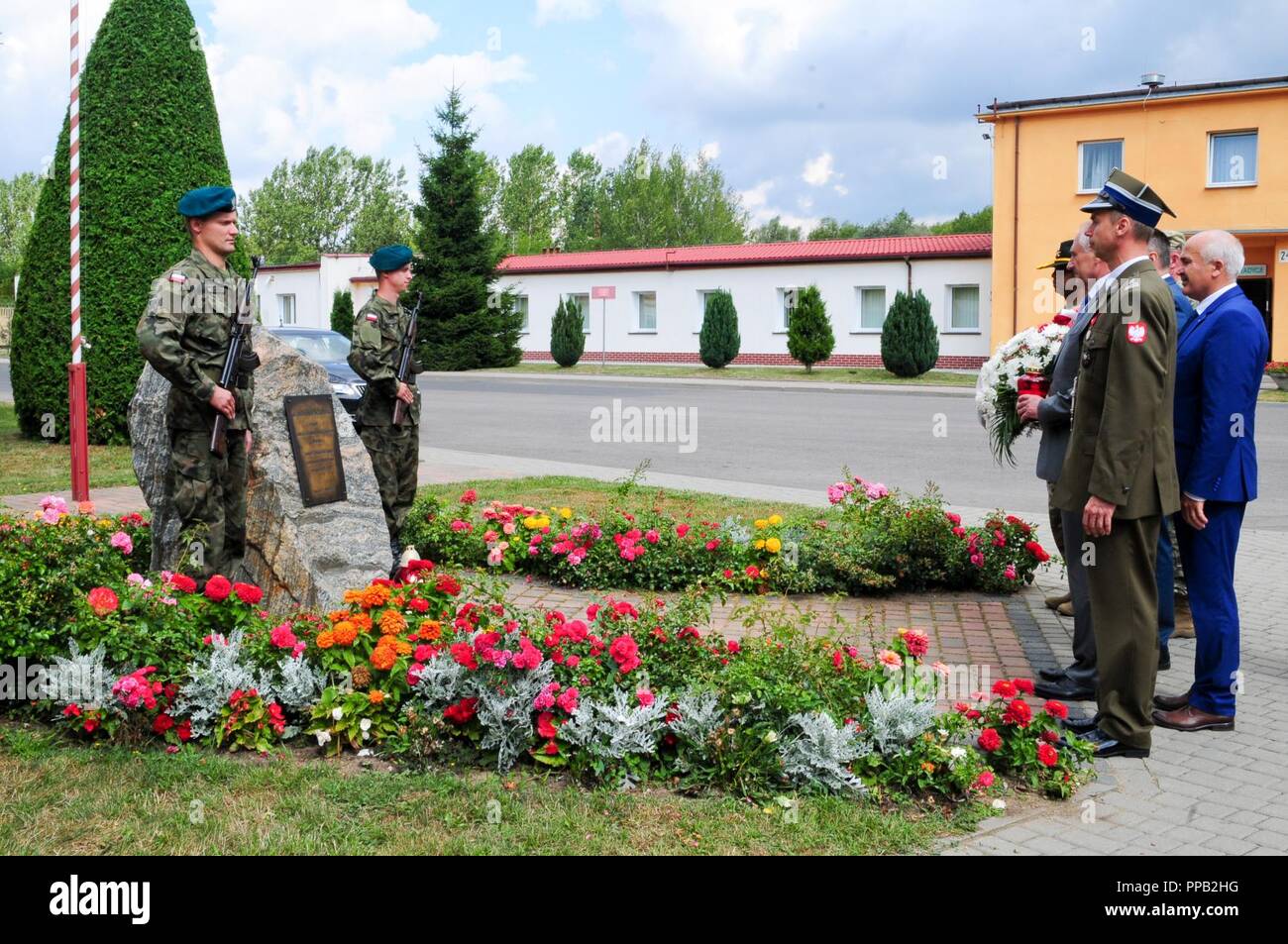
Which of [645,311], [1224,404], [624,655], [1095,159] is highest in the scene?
[1095,159]

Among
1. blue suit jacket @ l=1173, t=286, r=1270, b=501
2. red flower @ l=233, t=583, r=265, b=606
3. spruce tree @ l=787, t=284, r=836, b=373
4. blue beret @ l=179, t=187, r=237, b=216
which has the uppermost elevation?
spruce tree @ l=787, t=284, r=836, b=373

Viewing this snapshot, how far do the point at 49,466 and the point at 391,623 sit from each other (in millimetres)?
10341

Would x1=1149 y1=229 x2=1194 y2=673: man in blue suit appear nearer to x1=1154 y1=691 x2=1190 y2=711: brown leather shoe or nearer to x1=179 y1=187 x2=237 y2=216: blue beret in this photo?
x1=1154 y1=691 x2=1190 y2=711: brown leather shoe

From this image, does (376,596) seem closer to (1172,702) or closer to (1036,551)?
(1172,702)

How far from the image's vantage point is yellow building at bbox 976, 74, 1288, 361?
3244 centimetres

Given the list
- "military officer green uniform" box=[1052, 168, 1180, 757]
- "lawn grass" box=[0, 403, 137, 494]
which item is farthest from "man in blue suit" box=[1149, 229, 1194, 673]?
"lawn grass" box=[0, 403, 137, 494]

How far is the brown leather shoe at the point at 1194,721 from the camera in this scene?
514 centimetres

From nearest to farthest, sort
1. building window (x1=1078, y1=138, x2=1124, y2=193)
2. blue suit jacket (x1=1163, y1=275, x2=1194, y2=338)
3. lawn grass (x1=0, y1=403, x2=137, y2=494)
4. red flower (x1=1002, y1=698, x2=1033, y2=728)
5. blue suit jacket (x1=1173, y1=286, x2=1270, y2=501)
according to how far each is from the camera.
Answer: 1. red flower (x1=1002, y1=698, x2=1033, y2=728)
2. blue suit jacket (x1=1173, y1=286, x2=1270, y2=501)
3. blue suit jacket (x1=1163, y1=275, x2=1194, y2=338)
4. lawn grass (x1=0, y1=403, x2=137, y2=494)
5. building window (x1=1078, y1=138, x2=1124, y2=193)

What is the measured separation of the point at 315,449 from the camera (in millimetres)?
6676

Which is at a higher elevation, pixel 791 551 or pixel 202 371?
pixel 202 371

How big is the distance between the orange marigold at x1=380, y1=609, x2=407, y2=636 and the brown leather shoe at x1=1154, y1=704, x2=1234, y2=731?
3.20 metres

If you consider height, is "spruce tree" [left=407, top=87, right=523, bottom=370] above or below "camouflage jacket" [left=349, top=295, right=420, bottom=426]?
above

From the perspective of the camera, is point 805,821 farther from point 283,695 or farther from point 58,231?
point 58,231

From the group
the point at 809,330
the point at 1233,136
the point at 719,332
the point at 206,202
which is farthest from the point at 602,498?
the point at 1233,136
